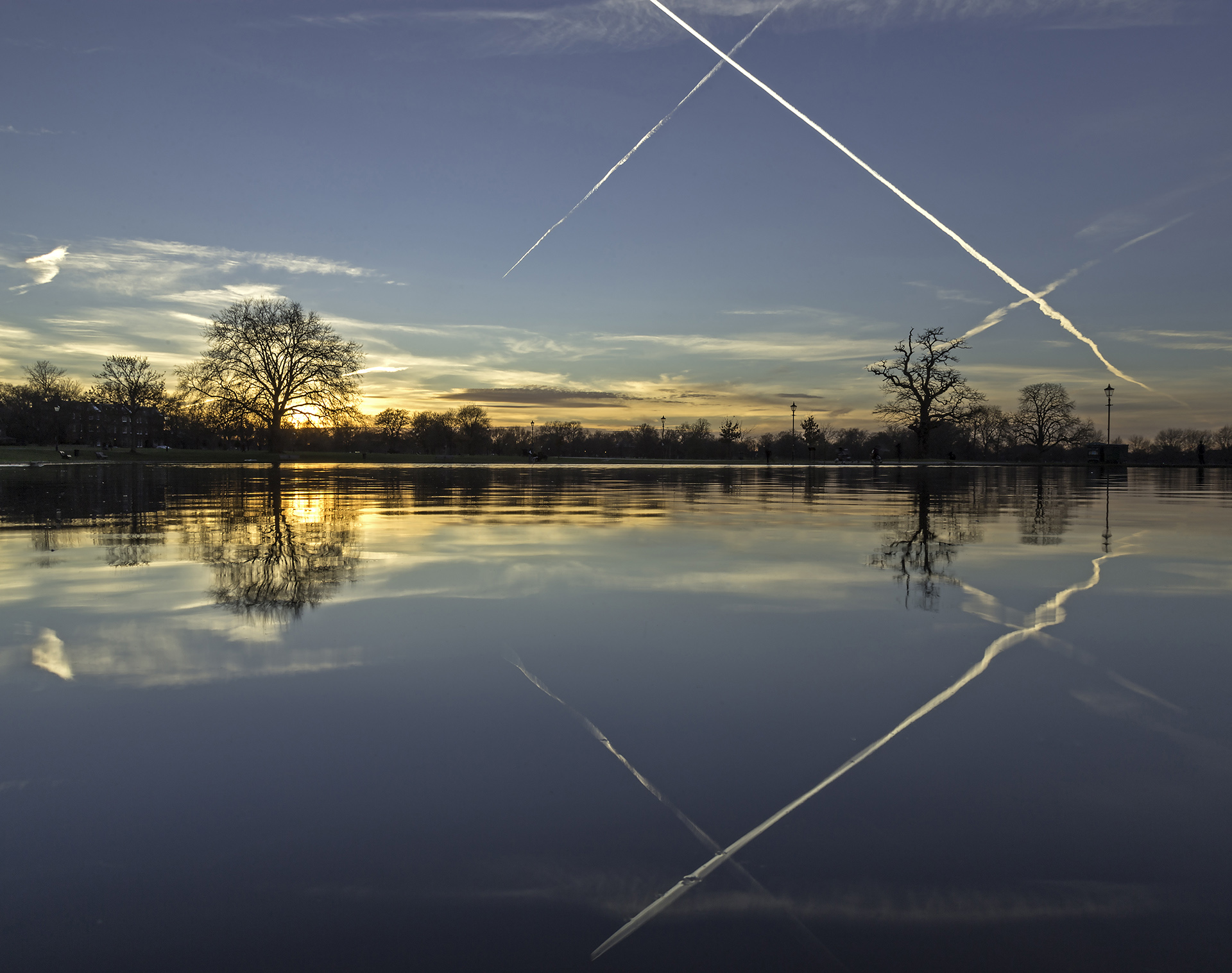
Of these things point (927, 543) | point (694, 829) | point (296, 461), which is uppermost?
point (296, 461)

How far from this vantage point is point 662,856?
2713mm

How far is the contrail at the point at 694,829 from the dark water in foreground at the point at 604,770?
1 centimetres

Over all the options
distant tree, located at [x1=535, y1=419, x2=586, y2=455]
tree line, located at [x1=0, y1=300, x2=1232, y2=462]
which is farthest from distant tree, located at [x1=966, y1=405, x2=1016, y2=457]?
distant tree, located at [x1=535, y1=419, x2=586, y2=455]

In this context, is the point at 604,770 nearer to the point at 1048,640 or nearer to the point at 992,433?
the point at 1048,640

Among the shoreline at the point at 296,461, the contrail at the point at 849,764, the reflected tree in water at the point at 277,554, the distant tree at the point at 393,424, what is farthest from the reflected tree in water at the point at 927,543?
the distant tree at the point at 393,424

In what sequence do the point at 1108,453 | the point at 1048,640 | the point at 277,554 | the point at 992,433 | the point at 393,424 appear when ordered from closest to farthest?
the point at 1048,640
the point at 277,554
the point at 1108,453
the point at 992,433
the point at 393,424

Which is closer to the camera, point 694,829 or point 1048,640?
point 694,829

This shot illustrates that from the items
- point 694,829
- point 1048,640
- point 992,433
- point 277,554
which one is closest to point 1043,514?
point 1048,640

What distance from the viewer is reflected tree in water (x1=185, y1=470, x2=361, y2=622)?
7.11 m

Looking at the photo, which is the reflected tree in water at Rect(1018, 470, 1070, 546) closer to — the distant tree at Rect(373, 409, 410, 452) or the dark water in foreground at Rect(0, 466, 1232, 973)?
the dark water in foreground at Rect(0, 466, 1232, 973)

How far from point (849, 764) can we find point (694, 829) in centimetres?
95

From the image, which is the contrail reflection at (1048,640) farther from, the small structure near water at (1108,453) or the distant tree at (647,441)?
the distant tree at (647,441)

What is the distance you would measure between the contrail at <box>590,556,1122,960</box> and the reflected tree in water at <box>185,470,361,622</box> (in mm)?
4713

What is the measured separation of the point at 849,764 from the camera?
3475 mm
